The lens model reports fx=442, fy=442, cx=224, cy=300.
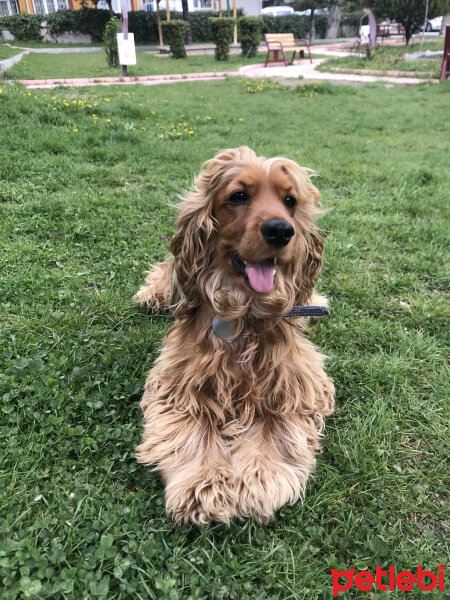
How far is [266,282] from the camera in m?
2.04

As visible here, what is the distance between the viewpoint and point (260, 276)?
2.05 m

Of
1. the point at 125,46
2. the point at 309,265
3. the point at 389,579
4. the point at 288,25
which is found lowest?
the point at 389,579

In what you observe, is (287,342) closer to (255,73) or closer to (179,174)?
(179,174)

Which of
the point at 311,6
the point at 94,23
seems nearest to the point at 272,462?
the point at 94,23

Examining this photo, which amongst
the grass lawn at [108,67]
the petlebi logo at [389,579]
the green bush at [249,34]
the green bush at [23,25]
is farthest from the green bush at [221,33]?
the petlebi logo at [389,579]

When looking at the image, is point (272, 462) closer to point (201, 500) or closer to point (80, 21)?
point (201, 500)

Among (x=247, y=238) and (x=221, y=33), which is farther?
(x=221, y=33)

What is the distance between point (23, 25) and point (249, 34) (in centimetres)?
1619

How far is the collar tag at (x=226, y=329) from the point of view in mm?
2211

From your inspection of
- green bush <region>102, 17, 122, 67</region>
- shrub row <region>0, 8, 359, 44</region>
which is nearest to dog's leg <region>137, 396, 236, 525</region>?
green bush <region>102, 17, 122, 67</region>

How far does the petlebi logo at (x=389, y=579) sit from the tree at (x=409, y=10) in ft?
88.8

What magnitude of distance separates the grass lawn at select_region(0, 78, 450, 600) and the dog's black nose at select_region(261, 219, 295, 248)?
44.3 inches

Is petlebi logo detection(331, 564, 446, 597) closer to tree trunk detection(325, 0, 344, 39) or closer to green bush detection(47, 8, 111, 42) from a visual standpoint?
green bush detection(47, 8, 111, 42)

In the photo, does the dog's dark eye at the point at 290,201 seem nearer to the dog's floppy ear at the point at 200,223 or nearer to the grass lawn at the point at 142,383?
the dog's floppy ear at the point at 200,223
